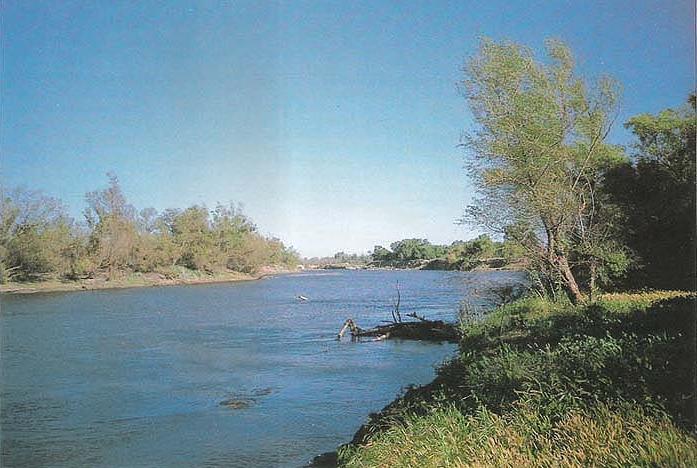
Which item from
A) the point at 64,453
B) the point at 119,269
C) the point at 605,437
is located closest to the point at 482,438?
the point at 605,437

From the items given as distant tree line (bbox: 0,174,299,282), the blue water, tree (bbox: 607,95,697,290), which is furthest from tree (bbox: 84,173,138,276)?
tree (bbox: 607,95,697,290)

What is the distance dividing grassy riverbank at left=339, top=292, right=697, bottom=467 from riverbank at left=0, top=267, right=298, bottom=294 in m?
34.8

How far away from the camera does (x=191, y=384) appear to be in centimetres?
1354

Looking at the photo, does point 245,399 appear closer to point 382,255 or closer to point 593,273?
point 593,273

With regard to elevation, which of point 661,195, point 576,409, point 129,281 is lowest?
point 576,409

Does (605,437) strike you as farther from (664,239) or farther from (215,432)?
(664,239)

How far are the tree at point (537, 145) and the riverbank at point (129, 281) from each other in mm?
30405

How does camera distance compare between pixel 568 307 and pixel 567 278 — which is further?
pixel 567 278

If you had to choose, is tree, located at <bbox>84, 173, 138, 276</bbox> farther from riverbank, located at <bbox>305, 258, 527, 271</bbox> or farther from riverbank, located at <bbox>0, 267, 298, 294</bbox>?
riverbank, located at <bbox>305, 258, 527, 271</bbox>

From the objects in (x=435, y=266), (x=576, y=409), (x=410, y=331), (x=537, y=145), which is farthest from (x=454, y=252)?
(x=435, y=266)

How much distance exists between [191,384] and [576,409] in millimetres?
10585

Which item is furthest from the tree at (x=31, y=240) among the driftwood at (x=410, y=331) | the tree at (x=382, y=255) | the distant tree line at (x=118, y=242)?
the tree at (x=382, y=255)

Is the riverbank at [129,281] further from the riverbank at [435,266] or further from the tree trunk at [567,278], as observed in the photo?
the tree trunk at [567,278]

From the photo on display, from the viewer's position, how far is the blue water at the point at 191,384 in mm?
9172
